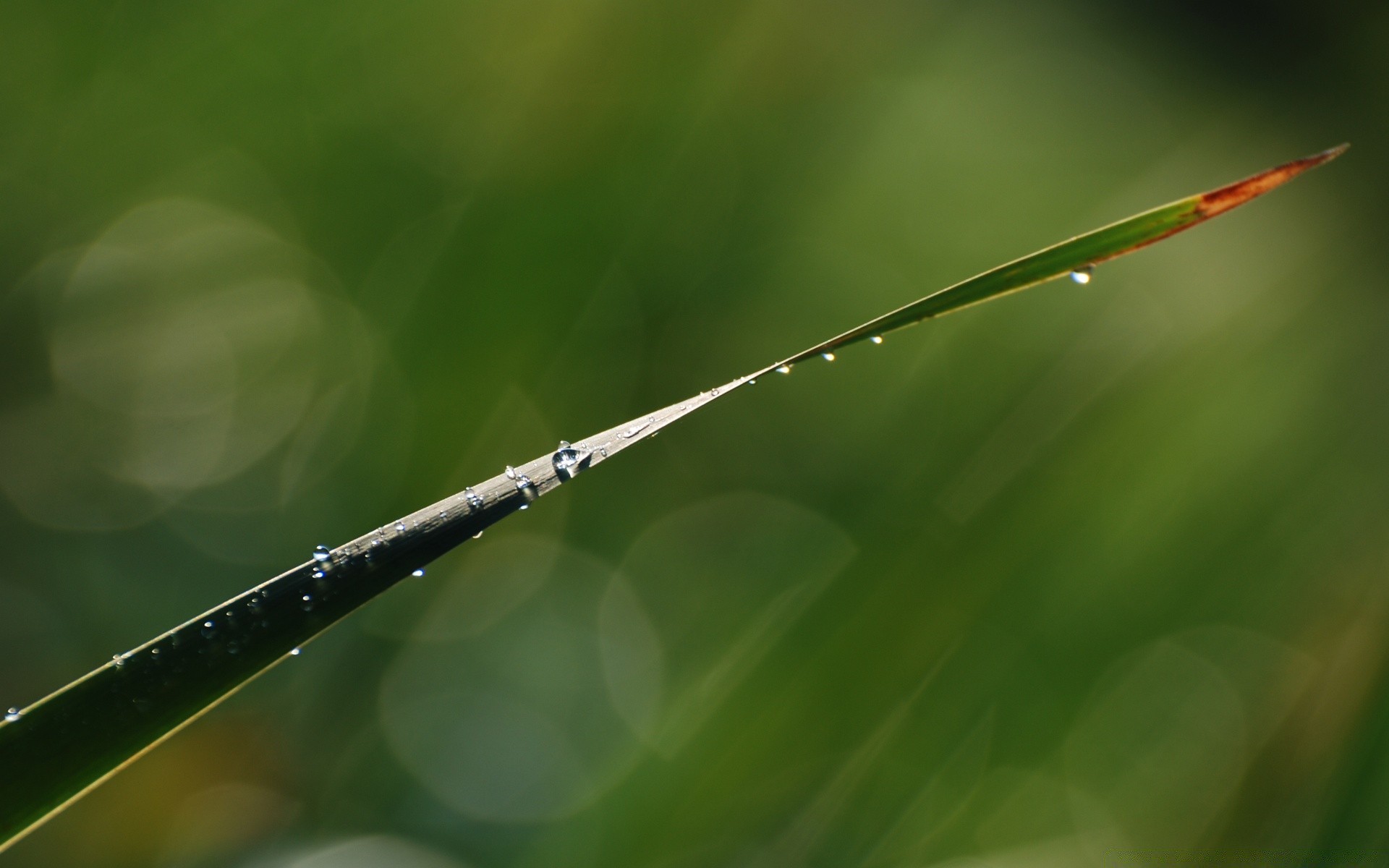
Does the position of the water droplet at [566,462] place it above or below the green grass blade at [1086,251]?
above

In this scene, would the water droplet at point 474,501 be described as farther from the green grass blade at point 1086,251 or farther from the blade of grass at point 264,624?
the green grass blade at point 1086,251

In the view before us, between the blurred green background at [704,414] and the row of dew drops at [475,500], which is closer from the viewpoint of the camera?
the row of dew drops at [475,500]

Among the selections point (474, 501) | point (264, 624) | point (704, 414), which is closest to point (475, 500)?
point (474, 501)

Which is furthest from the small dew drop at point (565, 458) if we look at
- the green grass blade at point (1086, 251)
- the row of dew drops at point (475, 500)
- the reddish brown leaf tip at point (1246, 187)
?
the reddish brown leaf tip at point (1246, 187)

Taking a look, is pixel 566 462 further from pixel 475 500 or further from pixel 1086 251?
pixel 1086 251

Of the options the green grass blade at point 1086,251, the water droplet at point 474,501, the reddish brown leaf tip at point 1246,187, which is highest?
the water droplet at point 474,501

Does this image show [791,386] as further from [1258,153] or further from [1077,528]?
[1258,153]

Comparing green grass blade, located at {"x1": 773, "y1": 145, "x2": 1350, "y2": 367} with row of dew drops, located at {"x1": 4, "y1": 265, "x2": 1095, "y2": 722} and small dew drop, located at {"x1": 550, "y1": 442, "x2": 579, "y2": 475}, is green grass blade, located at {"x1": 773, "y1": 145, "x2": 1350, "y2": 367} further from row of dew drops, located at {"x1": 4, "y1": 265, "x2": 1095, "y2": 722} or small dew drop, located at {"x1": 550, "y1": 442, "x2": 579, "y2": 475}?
small dew drop, located at {"x1": 550, "y1": 442, "x2": 579, "y2": 475}

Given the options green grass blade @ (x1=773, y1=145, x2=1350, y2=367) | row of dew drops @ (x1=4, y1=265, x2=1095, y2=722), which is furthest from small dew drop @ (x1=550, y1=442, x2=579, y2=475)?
green grass blade @ (x1=773, y1=145, x2=1350, y2=367)
